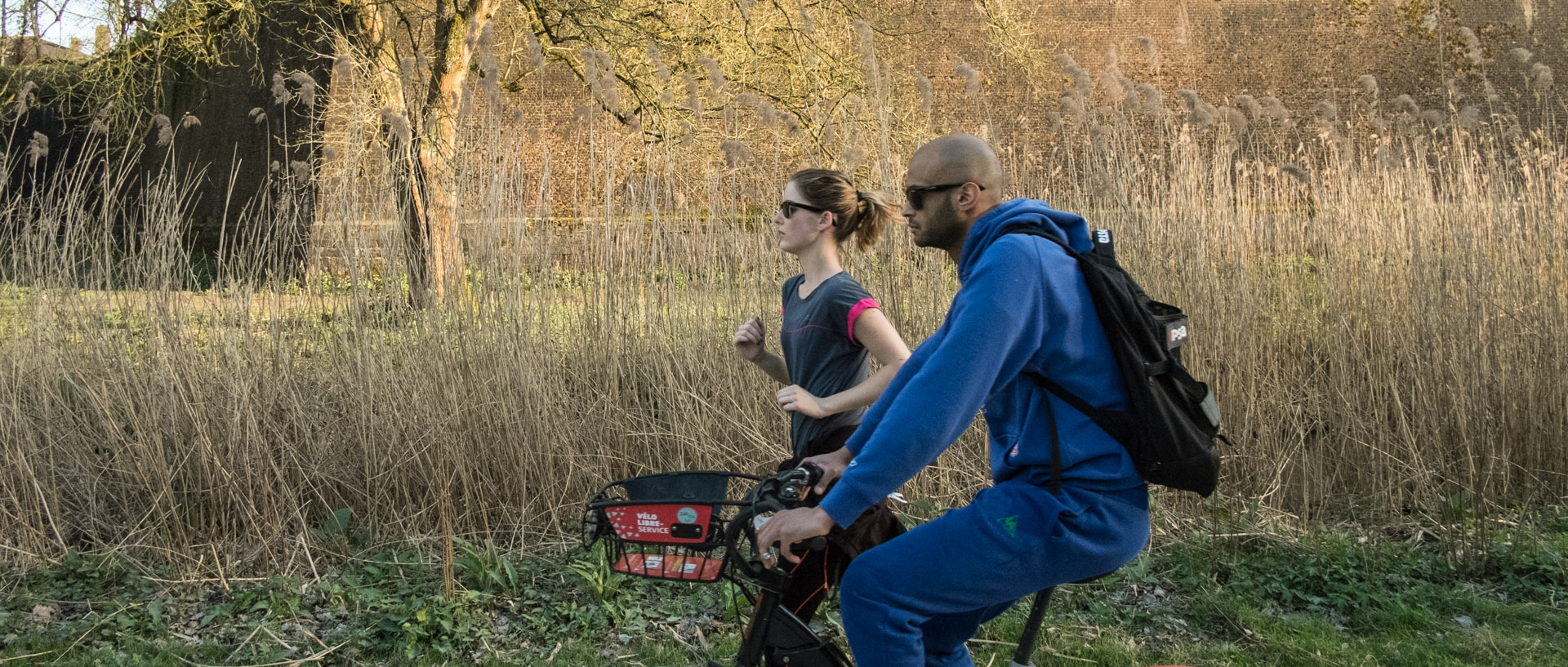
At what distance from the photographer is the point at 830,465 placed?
6.26ft

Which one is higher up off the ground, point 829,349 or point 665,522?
point 829,349

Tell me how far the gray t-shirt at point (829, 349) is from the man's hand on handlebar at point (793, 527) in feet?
3.00

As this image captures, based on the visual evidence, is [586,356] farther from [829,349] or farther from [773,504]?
[773,504]

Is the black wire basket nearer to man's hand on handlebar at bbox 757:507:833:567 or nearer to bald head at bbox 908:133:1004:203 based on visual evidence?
man's hand on handlebar at bbox 757:507:833:567

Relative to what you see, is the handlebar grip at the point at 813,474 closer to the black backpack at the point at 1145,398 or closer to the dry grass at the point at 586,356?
the black backpack at the point at 1145,398

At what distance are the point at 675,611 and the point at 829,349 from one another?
161 cm

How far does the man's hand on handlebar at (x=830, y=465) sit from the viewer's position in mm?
1896

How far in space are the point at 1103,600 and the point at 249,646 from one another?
2.88 meters

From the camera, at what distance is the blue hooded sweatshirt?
158 cm

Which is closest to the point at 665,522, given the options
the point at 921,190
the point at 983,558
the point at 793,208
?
the point at 983,558

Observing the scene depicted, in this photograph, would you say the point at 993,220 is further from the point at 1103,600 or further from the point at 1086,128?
the point at 1086,128

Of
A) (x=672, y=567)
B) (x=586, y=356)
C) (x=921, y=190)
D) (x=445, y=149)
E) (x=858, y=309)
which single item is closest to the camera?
(x=672, y=567)

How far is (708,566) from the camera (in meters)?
1.76

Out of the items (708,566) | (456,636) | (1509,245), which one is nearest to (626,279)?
(456,636)
